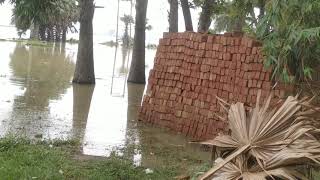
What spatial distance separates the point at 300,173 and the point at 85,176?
288cm

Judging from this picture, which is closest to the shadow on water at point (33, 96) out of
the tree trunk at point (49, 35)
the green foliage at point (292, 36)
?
the green foliage at point (292, 36)

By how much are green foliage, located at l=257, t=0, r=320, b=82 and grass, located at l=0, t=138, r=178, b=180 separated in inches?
Answer: 91.0

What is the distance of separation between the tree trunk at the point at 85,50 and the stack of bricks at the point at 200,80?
7.91m

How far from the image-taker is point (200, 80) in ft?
34.8

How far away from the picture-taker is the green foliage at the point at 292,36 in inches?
274

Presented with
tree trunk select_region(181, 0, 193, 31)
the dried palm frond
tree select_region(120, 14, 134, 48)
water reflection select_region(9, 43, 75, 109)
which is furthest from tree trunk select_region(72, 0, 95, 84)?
tree select_region(120, 14, 134, 48)

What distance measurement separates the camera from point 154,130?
36.9 feet

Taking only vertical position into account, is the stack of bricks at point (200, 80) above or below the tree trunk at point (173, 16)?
below

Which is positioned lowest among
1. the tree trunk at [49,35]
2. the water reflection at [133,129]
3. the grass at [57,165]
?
the water reflection at [133,129]

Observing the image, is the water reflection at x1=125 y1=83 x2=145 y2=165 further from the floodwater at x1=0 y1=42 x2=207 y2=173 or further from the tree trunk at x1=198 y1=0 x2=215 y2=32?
the tree trunk at x1=198 y1=0 x2=215 y2=32

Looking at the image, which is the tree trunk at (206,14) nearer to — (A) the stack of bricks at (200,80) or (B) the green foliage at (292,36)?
(A) the stack of bricks at (200,80)

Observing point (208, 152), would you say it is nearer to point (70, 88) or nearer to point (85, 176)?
point (85, 176)

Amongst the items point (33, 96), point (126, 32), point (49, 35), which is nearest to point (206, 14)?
point (33, 96)

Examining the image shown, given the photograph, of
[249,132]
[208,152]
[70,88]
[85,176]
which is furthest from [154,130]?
[70,88]
